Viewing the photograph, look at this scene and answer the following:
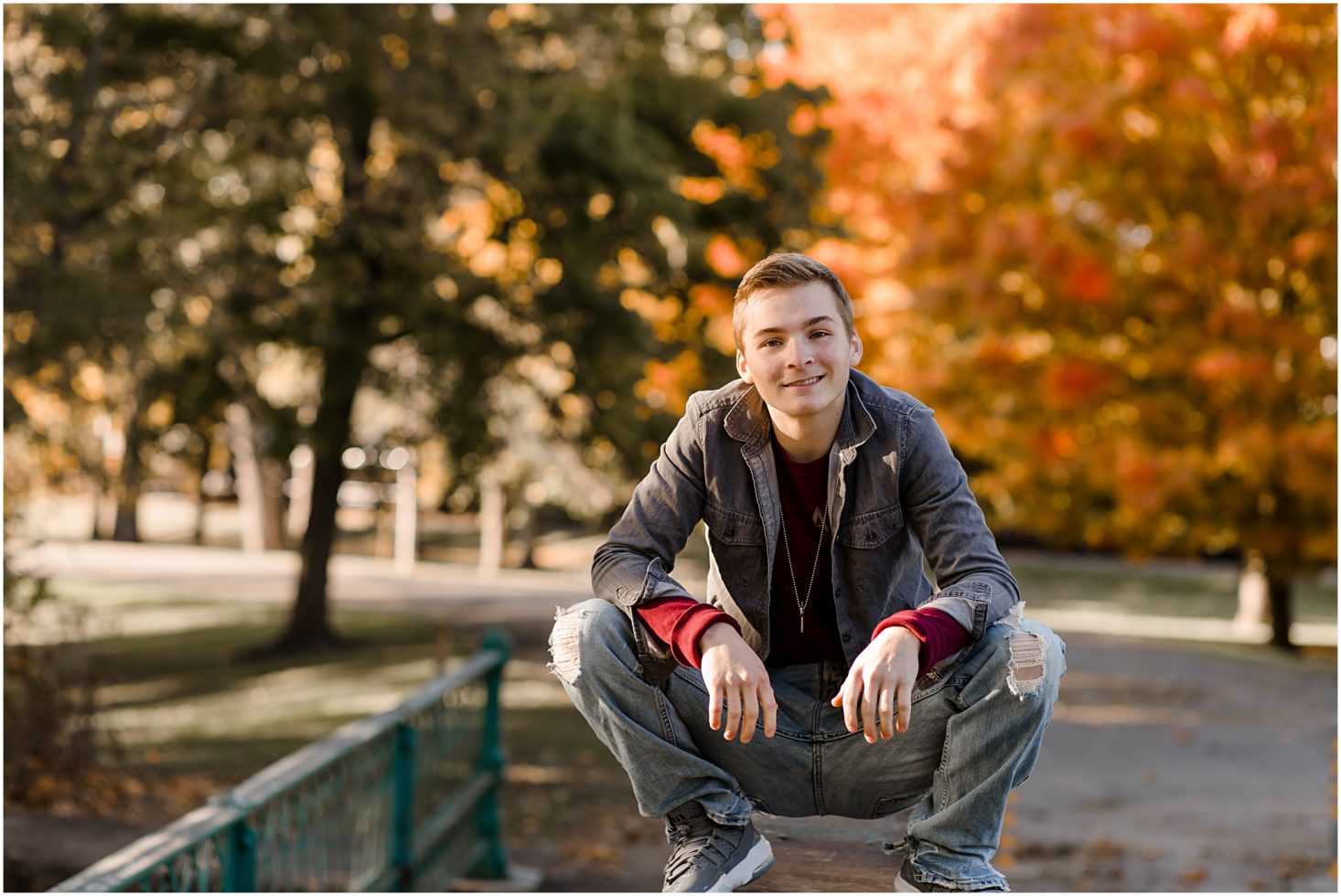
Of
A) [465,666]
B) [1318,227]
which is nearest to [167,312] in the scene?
[465,666]

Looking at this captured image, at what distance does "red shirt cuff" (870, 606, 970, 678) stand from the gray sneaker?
0.59 meters

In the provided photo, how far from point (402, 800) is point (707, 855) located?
3698 millimetres

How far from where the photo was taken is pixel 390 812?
6219mm

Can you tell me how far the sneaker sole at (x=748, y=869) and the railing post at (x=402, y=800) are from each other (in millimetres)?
3453

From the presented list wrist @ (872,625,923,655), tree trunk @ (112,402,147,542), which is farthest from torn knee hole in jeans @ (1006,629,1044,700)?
tree trunk @ (112,402,147,542)

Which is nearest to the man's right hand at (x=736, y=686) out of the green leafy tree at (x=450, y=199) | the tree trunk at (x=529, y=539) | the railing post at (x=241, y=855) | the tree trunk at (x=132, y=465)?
the railing post at (x=241, y=855)

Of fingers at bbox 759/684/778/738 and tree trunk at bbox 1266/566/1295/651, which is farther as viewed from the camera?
tree trunk at bbox 1266/566/1295/651

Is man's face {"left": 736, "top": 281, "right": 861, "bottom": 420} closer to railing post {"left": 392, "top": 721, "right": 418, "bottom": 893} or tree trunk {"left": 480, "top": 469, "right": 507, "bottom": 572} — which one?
railing post {"left": 392, "top": 721, "right": 418, "bottom": 893}

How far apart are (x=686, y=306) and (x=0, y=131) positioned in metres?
7.95

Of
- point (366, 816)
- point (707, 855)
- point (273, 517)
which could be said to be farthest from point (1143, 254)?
point (273, 517)

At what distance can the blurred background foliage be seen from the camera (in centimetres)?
1161

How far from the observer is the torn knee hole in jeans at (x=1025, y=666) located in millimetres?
2590

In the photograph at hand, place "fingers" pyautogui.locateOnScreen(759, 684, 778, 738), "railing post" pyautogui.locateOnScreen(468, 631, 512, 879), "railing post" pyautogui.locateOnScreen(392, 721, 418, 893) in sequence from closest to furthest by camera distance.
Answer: "fingers" pyautogui.locateOnScreen(759, 684, 778, 738) → "railing post" pyautogui.locateOnScreen(392, 721, 418, 893) → "railing post" pyautogui.locateOnScreen(468, 631, 512, 879)

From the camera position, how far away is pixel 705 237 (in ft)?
46.4
